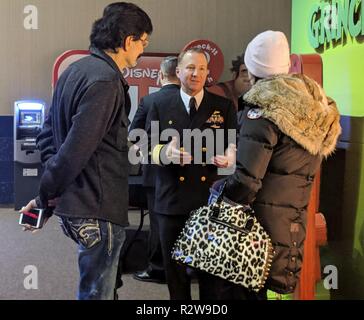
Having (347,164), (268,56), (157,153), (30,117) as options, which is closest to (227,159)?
(157,153)

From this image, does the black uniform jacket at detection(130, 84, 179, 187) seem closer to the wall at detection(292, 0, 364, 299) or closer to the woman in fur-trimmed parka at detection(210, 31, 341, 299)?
the woman in fur-trimmed parka at detection(210, 31, 341, 299)

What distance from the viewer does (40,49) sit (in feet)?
23.5

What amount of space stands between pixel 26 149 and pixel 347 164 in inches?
174

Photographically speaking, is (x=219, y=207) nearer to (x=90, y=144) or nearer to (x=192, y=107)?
(x=90, y=144)

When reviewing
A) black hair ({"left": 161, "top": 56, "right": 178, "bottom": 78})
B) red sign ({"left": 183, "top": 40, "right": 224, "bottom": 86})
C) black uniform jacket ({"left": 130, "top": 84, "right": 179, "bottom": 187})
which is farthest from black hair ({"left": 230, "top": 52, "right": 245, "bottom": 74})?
black uniform jacket ({"left": 130, "top": 84, "right": 179, "bottom": 187})

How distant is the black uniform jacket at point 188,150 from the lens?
2.84 m

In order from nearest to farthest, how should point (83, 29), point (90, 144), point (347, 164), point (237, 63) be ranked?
point (90, 144) < point (347, 164) < point (237, 63) < point (83, 29)

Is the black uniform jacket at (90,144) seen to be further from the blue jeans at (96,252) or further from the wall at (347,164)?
the wall at (347,164)

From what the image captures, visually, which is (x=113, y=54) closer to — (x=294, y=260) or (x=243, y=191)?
(x=243, y=191)

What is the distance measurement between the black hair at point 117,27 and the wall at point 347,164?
1.53 metres

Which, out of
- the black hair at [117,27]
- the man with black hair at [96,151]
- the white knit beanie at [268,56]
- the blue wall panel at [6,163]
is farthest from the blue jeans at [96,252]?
the blue wall panel at [6,163]

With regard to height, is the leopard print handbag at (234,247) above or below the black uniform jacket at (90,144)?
below

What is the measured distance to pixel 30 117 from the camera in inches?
268
